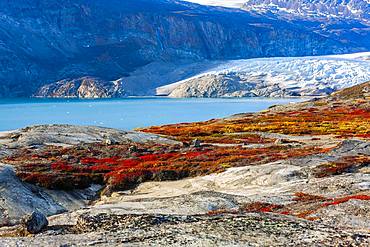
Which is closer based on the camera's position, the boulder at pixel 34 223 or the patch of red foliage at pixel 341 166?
the boulder at pixel 34 223

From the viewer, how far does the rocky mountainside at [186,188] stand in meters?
18.9

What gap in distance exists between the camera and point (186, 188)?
36.8m

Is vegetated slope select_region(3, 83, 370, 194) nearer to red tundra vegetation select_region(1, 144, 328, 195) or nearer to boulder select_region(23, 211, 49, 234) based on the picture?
red tundra vegetation select_region(1, 144, 328, 195)

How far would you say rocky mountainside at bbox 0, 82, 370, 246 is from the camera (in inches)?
742

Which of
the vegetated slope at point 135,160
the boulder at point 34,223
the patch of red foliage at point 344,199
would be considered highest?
the boulder at point 34,223

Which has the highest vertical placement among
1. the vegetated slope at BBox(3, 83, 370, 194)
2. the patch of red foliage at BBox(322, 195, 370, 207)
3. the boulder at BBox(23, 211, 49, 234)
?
Result: the boulder at BBox(23, 211, 49, 234)

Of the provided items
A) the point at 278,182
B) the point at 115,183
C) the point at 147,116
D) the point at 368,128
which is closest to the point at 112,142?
the point at 115,183

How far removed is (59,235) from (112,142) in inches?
1555

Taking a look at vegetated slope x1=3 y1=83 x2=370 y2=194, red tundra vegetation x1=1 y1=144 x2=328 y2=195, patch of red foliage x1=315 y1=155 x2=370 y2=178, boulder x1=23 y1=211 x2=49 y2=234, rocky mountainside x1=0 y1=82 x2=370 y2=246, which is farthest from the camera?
vegetated slope x1=3 y1=83 x2=370 y2=194

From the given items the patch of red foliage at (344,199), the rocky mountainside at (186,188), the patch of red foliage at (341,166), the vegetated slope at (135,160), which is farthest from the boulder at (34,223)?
the patch of red foliage at (341,166)

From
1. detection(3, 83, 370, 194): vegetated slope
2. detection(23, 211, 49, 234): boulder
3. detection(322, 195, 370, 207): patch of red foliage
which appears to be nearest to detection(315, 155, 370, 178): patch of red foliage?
detection(3, 83, 370, 194): vegetated slope

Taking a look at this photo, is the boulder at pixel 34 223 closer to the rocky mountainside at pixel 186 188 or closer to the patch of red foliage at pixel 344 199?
the rocky mountainside at pixel 186 188

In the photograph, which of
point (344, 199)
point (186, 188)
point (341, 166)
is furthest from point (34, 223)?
point (341, 166)

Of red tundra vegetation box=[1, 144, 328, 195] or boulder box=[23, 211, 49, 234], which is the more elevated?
boulder box=[23, 211, 49, 234]
